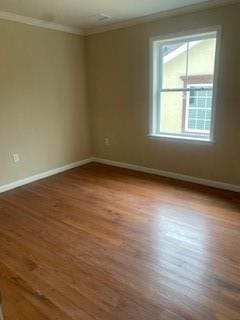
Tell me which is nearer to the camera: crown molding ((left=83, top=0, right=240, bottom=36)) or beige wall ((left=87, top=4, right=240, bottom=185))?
crown molding ((left=83, top=0, right=240, bottom=36))

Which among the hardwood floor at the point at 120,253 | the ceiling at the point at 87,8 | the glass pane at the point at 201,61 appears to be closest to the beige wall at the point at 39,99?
the ceiling at the point at 87,8

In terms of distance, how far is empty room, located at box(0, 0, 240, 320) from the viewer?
1851 mm

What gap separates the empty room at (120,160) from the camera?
72.9 inches

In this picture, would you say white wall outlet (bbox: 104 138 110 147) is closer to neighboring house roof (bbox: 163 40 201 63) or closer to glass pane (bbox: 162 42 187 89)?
glass pane (bbox: 162 42 187 89)

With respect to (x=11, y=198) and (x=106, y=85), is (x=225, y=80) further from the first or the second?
(x=11, y=198)

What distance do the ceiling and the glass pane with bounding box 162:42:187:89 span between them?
0.52 m

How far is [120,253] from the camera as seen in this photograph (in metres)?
2.24

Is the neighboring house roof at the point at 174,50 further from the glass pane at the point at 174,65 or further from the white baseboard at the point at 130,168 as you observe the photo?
the white baseboard at the point at 130,168

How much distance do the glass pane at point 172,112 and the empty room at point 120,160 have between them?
19 millimetres

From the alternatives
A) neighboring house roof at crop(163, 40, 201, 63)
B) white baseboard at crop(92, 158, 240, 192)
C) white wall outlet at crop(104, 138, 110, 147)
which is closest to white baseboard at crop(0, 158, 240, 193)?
white baseboard at crop(92, 158, 240, 192)

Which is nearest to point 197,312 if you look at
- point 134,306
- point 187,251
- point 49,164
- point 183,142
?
point 134,306

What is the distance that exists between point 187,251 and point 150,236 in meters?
0.39

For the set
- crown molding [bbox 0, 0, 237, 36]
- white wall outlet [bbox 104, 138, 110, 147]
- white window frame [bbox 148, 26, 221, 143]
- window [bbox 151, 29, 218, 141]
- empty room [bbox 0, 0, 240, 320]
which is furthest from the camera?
white wall outlet [bbox 104, 138, 110, 147]

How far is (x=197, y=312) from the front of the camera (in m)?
1.62
